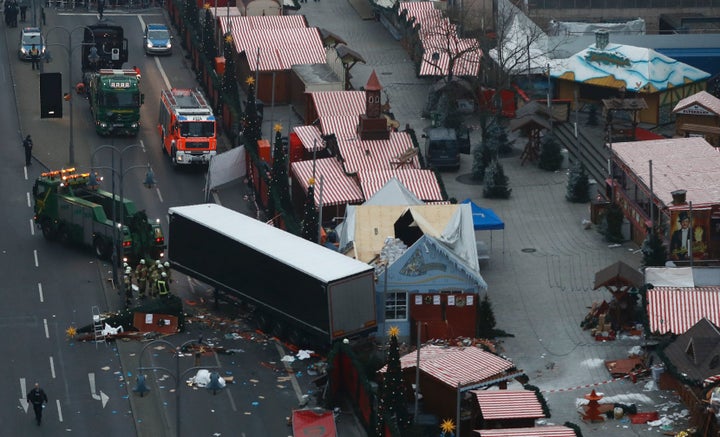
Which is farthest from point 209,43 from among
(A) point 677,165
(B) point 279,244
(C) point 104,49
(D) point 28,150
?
(B) point 279,244

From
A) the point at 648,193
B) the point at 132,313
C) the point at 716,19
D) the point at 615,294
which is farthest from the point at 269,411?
the point at 716,19

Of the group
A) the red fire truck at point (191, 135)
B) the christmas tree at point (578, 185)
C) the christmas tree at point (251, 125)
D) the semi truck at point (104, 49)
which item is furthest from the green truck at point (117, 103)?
the christmas tree at point (578, 185)

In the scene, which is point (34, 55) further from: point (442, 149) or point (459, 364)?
point (459, 364)

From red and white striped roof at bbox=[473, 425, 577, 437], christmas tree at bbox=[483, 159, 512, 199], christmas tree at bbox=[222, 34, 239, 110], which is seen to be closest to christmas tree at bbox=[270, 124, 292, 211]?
christmas tree at bbox=[483, 159, 512, 199]

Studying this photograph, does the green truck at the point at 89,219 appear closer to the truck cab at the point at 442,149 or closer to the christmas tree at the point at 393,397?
the truck cab at the point at 442,149

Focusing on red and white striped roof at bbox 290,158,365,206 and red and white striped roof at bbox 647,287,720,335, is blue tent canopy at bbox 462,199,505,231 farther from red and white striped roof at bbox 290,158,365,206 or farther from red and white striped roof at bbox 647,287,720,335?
red and white striped roof at bbox 647,287,720,335

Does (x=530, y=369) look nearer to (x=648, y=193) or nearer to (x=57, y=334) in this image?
(x=648, y=193)
